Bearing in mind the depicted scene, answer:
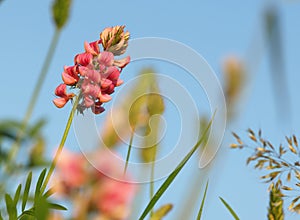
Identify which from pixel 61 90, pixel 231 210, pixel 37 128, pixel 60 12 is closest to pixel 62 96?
pixel 61 90

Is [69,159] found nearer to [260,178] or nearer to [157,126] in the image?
[157,126]

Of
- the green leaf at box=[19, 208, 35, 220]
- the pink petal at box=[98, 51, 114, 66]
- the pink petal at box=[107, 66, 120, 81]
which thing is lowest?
the green leaf at box=[19, 208, 35, 220]

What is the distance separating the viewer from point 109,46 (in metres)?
1.17

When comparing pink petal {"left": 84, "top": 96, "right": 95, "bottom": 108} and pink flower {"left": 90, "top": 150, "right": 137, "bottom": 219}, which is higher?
pink petal {"left": 84, "top": 96, "right": 95, "bottom": 108}

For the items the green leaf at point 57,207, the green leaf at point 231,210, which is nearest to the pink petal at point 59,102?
the green leaf at point 57,207

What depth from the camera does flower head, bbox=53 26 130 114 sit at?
1.16 meters

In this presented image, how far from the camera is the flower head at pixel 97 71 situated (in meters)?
1.16

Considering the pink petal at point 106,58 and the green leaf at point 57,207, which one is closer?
the green leaf at point 57,207

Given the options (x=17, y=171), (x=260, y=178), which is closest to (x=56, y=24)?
(x=17, y=171)

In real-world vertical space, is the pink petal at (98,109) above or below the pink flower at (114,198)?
above

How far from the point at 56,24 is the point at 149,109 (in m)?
1.19

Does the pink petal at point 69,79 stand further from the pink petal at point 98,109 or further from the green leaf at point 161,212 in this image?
the green leaf at point 161,212

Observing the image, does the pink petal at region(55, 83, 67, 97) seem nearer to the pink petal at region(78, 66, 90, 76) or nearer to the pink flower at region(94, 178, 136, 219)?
the pink petal at region(78, 66, 90, 76)

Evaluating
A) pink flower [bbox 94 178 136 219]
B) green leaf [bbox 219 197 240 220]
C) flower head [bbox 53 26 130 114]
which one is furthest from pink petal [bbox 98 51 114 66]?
green leaf [bbox 219 197 240 220]
